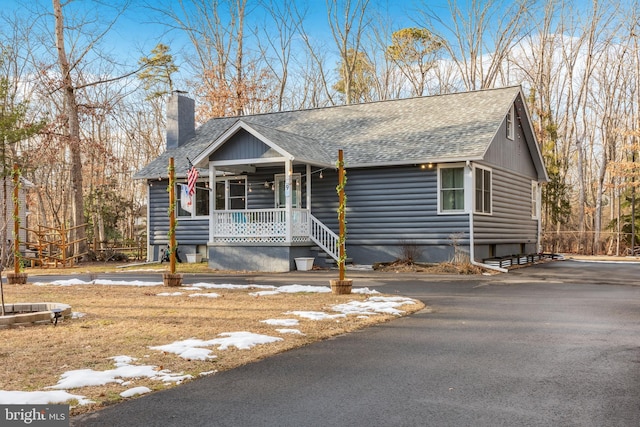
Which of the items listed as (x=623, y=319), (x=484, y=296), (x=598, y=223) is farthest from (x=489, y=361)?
(x=598, y=223)

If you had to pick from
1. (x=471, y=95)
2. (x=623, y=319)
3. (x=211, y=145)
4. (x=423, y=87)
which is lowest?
(x=623, y=319)

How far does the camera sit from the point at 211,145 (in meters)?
19.2

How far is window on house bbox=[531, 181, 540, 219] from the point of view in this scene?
24.7 m

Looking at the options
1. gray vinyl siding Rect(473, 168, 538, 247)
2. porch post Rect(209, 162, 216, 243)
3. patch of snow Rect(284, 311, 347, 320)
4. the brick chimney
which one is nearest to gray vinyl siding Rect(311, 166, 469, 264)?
gray vinyl siding Rect(473, 168, 538, 247)

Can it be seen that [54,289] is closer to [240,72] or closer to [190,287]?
[190,287]

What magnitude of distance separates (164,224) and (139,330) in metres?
16.7

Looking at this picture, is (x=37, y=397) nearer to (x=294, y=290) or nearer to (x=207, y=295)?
(x=207, y=295)

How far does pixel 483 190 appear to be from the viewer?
1927 centimetres

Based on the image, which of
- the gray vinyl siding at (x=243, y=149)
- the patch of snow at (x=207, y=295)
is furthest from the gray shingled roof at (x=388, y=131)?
the patch of snow at (x=207, y=295)

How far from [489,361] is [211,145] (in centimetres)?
1462

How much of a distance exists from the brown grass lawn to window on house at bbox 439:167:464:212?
802 cm

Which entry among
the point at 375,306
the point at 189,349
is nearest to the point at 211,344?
the point at 189,349

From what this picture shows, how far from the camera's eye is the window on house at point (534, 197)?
2470 cm

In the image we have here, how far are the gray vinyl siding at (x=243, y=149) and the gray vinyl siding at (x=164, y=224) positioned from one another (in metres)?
4.16
